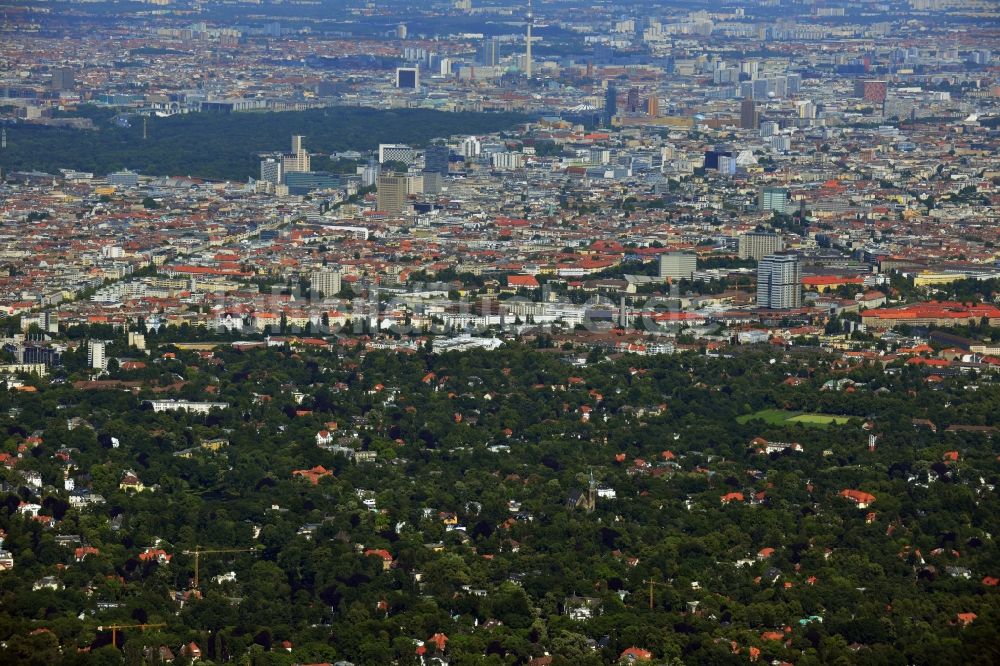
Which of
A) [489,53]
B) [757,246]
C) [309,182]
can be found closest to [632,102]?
[489,53]

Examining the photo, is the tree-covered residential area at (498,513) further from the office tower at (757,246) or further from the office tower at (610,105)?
the office tower at (610,105)

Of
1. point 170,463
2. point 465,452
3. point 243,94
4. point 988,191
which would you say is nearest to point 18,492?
point 170,463

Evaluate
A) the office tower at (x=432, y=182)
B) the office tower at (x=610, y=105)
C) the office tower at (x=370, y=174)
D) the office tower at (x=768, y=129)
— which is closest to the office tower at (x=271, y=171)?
the office tower at (x=370, y=174)

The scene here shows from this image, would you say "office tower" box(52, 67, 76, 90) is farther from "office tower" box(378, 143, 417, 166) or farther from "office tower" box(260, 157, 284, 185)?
"office tower" box(260, 157, 284, 185)

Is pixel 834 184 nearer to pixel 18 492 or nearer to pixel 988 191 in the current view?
pixel 988 191

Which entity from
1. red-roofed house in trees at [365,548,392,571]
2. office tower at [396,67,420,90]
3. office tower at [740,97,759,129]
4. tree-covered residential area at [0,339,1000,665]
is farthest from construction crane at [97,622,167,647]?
office tower at [396,67,420,90]

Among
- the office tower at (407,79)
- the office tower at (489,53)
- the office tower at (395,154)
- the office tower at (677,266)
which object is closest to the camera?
the office tower at (677,266)
